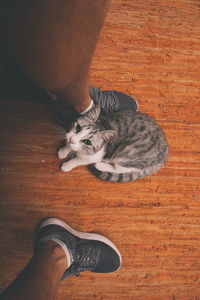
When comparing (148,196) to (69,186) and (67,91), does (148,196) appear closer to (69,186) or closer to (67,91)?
(69,186)

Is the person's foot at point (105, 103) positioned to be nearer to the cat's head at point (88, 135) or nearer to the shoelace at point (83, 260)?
the cat's head at point (88, 135)

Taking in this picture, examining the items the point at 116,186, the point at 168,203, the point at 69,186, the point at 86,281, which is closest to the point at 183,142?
the point at 168,203

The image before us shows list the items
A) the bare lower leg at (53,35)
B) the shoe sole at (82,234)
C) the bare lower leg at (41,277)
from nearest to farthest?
the bare lower leg at (53,35) < the bare lower leg at (41,277) < the shoe sole at (82,234)

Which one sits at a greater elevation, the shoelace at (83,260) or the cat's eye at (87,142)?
the cat's eye at (87,142)

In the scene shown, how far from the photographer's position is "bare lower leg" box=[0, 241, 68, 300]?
669 millimetres

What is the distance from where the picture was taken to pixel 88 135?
2.98 feet

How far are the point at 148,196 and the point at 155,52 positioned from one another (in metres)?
0.84

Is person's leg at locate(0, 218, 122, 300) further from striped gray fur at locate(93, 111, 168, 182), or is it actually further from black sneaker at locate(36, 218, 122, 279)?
striped gray fur at locate(93, 111, 168, 182)

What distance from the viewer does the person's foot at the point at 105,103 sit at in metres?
1.05

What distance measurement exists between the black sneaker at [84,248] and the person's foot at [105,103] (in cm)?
51

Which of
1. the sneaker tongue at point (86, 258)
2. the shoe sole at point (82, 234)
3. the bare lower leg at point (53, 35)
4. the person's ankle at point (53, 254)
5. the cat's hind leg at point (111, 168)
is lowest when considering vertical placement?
the sneaker tongue at point (86, 258)

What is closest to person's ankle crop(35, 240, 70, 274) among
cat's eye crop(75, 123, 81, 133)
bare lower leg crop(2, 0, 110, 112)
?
cat's eye crop(75, 123, 81, 133)

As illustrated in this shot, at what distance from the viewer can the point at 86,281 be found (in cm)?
110

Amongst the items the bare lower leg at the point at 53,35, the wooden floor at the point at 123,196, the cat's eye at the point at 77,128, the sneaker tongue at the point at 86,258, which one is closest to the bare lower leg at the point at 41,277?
the sneaker tongue at the point at 86,258
